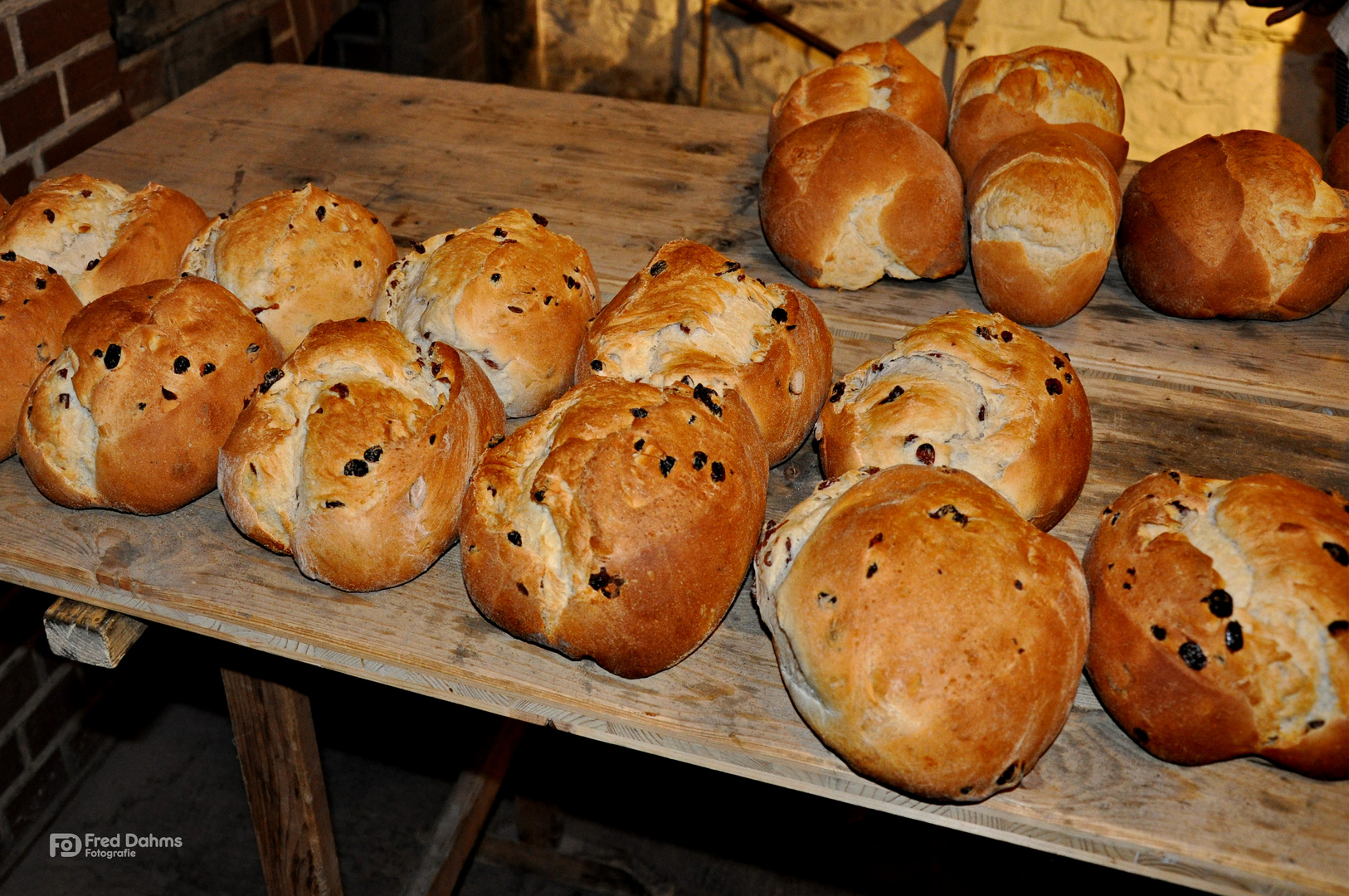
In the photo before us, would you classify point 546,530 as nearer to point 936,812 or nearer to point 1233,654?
point 936,812

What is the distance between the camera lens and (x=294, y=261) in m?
1.90

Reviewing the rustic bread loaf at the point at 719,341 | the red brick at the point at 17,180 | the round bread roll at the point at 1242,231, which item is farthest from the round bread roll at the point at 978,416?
the red brick at the point at 17,180

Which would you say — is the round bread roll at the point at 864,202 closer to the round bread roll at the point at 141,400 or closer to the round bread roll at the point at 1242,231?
the round bread roll at the point at 1242,231

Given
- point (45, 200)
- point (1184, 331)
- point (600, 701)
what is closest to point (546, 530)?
point (600, 701)

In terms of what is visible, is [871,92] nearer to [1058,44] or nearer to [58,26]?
[58,26]

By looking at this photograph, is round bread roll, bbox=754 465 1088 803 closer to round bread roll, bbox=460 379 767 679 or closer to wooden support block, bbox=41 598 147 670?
round bread roll, bbox=460 379 767 679

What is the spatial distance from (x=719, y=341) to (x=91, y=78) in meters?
2.46

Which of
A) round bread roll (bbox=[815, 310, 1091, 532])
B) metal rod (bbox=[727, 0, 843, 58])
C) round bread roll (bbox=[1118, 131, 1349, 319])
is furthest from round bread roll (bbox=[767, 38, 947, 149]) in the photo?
metal rod (bbox=[727, 0, 843, 58])

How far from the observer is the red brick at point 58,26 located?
2.74 meters

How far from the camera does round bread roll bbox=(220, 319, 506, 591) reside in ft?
5.01

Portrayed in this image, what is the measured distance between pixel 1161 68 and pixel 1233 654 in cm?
462

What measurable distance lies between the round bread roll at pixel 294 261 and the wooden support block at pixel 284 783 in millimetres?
710

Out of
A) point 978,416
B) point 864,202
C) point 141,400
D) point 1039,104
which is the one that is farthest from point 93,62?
point 978,416

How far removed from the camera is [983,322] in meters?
1.74
